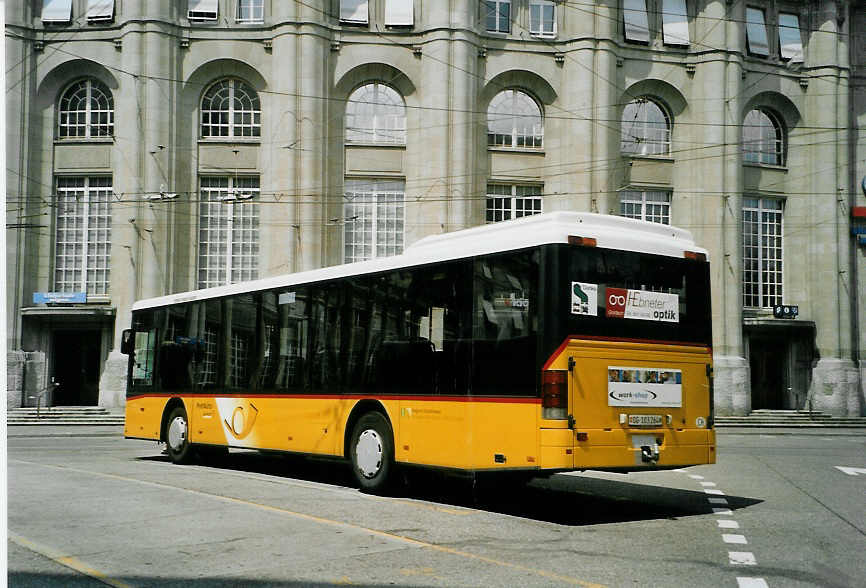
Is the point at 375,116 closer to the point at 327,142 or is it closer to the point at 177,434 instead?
the point at 327,142

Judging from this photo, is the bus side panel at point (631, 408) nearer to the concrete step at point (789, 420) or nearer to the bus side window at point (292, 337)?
the bus side window at point (292, 337)

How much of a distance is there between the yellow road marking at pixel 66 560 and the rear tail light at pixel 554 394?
15.5 ft

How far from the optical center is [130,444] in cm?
2397

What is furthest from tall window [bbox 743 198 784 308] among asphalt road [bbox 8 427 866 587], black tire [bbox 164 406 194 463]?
black tire [bbox 164 406 194 463]

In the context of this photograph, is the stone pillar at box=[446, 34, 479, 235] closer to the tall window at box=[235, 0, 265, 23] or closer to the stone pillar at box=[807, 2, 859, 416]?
the tall window at box=[235, 0, 265, 23]

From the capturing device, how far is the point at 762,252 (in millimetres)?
42719

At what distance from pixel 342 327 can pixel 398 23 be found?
27.8m

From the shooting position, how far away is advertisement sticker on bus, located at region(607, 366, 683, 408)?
10969 mm

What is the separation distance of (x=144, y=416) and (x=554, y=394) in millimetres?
10977

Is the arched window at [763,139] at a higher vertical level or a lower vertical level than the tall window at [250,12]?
lower

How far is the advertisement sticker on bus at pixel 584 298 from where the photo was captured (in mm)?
10711

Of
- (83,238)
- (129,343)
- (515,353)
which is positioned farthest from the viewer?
(83,238)

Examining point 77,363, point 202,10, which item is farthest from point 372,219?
point 77,363

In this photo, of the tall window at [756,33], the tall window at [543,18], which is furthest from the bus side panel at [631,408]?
the tall window at [756,33]
